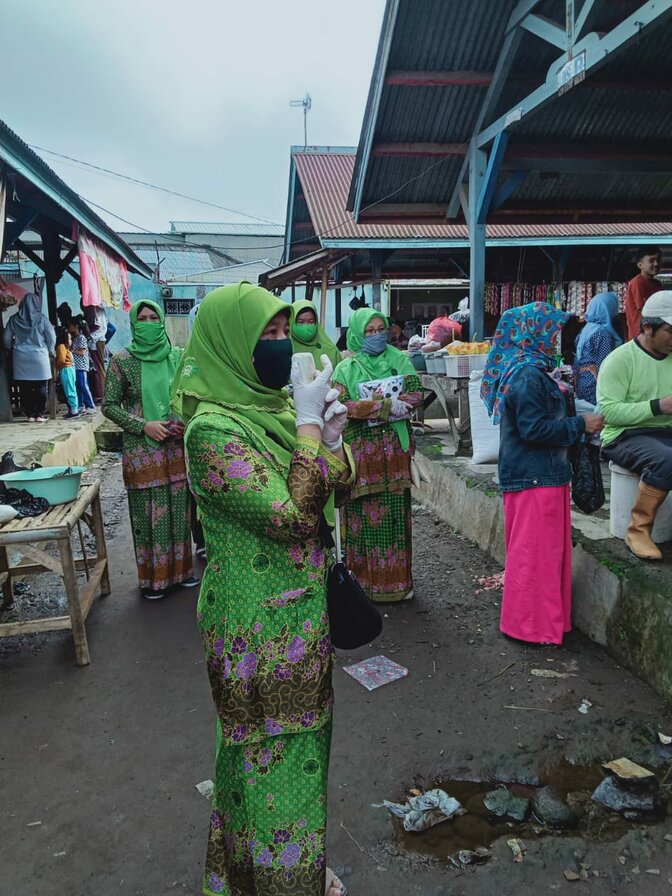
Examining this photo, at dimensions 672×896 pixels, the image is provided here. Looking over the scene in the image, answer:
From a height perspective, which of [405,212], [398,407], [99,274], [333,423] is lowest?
[398,407]

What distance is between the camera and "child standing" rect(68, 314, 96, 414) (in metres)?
10.5

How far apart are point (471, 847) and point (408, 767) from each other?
420mm

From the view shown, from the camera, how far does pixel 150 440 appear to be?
4.05 meters

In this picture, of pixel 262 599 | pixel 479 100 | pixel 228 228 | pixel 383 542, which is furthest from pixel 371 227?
pixel 228 228

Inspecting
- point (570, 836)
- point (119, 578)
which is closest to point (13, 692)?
point (119, 578)

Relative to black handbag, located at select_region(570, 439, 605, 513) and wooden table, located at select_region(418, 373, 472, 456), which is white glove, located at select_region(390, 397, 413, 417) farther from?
wooden table, located at select_region(418, 373, 472, 456)

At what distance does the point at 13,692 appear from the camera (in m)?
3.06

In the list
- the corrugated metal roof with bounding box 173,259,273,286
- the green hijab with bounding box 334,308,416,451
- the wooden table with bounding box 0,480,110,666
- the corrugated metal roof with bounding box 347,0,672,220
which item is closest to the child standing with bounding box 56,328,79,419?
the corrugated metal roof with bounding box 347,0,672,220

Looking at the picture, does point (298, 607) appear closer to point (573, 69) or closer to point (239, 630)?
point (239, 630)

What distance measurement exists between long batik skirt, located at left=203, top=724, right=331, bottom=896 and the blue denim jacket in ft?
6.41

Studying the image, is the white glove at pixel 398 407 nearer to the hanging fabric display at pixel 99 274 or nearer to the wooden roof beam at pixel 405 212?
the wooden roof beam at pixel 405 212

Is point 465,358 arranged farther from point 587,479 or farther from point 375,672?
point 375,672

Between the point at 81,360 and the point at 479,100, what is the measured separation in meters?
7.74

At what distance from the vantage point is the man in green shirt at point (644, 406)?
308 cm
